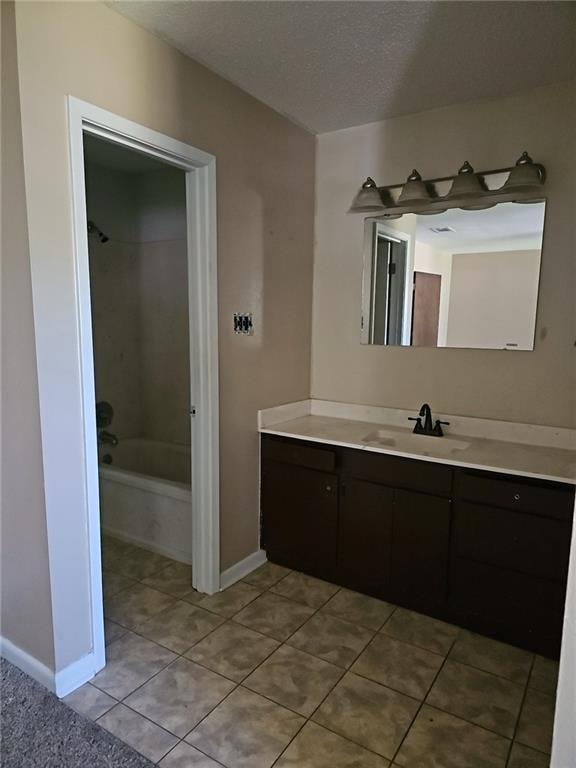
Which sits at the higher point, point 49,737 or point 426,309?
point 426,309

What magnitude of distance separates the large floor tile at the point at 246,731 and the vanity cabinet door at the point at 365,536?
84cm

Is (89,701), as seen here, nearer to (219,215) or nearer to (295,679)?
(295,679)

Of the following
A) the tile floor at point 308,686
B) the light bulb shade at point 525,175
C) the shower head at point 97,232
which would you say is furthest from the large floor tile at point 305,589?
the shower head at point 97,232

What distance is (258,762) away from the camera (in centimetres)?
152

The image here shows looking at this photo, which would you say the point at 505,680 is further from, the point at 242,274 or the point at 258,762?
the point at 242,274

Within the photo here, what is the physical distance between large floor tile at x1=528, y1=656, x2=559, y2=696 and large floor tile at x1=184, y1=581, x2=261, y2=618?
127 cm

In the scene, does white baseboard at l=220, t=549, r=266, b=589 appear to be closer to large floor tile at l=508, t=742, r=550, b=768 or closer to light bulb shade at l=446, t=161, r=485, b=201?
large floor tile at l=508, t=742, r=550, b=768

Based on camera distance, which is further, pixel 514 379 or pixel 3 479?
pixel 514 379

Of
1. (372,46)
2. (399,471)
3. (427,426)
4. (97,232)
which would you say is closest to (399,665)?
(399,471)

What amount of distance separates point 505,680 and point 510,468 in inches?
32.7

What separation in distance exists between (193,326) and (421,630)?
178cm

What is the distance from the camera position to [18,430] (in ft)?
5.75

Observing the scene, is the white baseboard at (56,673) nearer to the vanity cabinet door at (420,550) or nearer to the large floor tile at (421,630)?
the large floor tile at (421,630)

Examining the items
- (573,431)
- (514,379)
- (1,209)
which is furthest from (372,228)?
(1,209)
